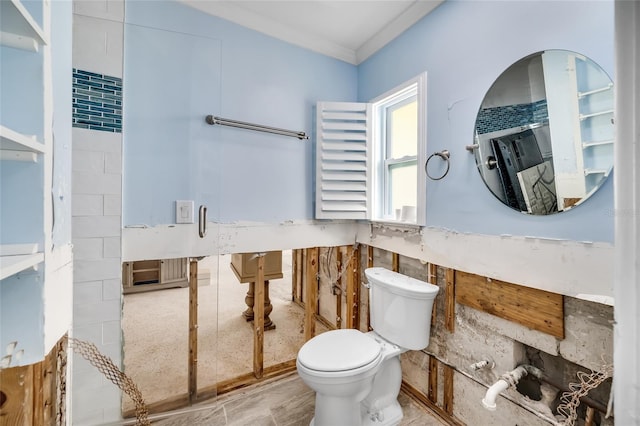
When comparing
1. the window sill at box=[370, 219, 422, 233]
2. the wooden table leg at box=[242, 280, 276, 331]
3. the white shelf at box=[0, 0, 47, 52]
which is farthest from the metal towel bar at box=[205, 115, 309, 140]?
the wooden table leg at box=[242, 280, 276, 331]

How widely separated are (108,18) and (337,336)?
2122mm

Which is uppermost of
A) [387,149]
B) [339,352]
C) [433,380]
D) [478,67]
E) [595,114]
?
[478,67]

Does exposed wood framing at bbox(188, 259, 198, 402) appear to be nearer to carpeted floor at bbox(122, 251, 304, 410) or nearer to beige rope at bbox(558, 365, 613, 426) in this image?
carpeted floor at bbox(122, 251, 304, 410)

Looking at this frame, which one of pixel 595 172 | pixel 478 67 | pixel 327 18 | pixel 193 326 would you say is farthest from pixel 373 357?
pixel 327 18

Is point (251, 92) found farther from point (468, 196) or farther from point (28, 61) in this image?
point (468, 196)

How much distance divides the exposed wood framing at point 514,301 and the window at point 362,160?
67 centimetres

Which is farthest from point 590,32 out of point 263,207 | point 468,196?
point 263,207

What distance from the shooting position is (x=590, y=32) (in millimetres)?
947

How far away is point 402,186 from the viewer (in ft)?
6.24

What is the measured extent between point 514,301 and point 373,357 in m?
0.72

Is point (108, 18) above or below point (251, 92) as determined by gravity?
above

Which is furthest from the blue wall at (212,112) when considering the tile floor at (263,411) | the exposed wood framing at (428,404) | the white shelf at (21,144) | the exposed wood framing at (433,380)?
the exposed wood framing at (428,404)

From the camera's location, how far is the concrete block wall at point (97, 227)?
1.30m

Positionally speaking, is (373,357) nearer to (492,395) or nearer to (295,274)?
(492,395)
